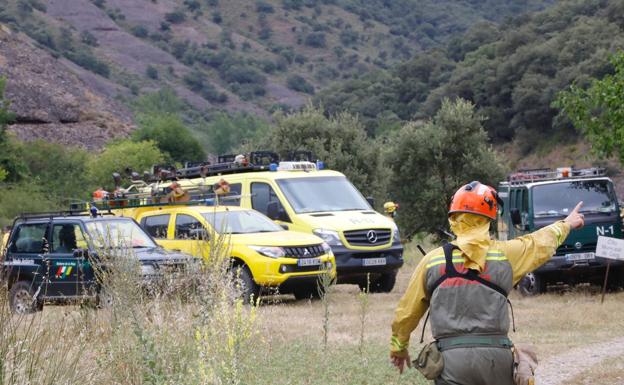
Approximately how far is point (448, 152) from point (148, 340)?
89.3ft

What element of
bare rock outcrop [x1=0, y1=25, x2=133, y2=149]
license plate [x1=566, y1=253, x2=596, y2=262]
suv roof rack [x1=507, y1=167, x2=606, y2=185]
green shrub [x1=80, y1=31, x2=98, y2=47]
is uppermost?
green shrub [x1=80, y1=31, x2=98, y2=47]

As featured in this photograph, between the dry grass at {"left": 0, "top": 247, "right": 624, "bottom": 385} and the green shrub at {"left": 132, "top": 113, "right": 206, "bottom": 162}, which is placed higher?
the green shrub at {"left": 132, "top": 113, "right": 206, "bottom": 162}

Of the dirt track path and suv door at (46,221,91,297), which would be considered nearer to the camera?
the dirt track path

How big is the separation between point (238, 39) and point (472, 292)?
406 feet

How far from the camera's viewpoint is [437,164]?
33781 mm

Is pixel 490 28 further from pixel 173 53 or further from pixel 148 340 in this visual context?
pixel 148 340

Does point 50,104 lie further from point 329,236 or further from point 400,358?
point 400,358

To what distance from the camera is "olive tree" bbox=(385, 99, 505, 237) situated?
3306 centimetres

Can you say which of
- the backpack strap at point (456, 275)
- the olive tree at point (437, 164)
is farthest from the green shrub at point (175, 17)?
the backpack strap at point (456, 275)

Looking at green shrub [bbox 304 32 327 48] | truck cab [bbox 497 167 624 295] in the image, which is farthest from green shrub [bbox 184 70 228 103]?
truck cab [bbox 497 167 624 295]

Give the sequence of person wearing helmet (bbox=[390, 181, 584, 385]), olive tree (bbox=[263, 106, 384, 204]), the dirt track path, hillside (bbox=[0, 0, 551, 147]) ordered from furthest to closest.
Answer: hillside (bbox=[0, 0, 551, 147]), olive tree (bbox=[263, 106, 384, 204]), the dirt track path, person wearing helmet (bbox=[390, 181, 584, 385])

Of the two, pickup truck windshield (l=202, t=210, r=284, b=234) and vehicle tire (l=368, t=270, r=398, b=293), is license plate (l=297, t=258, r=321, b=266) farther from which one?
vehicle tire (l=368, t=270, r=398, b=293)

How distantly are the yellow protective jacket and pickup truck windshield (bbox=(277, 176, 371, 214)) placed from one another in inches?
483

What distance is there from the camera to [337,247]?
17.6 m
